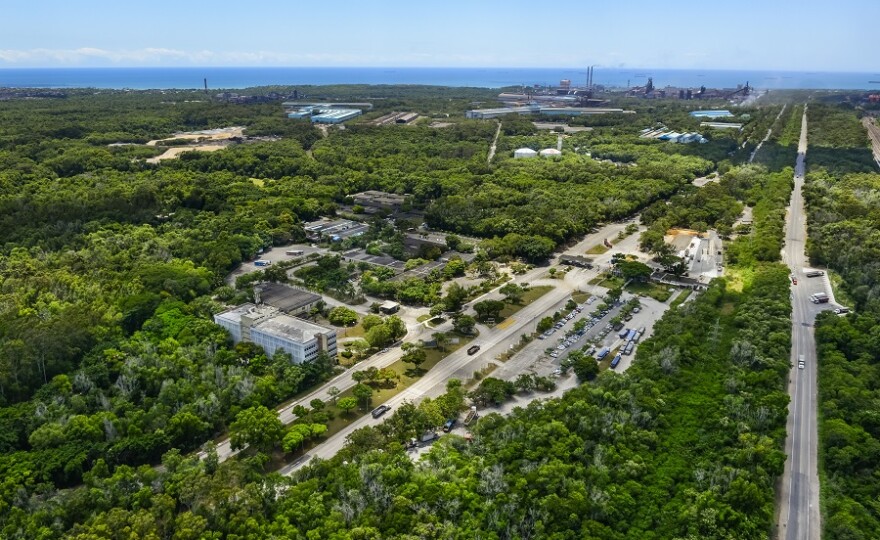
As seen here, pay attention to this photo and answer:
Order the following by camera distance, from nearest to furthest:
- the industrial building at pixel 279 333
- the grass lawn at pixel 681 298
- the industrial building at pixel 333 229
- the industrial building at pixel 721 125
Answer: the industrial building at pixel 279 333, the grass lawn at pixel 681 298, the industrial building at pixel 333 229, the industrial building at pixel 721 125

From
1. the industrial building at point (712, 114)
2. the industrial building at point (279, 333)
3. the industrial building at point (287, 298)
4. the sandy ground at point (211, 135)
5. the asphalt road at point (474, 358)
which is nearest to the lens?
the asphalt road at point (474, 358)

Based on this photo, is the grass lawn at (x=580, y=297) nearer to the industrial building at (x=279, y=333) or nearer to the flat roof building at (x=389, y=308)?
the flat roof building at (x=389, y=308)

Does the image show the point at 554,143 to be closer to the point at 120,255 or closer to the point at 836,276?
the point at 836,276

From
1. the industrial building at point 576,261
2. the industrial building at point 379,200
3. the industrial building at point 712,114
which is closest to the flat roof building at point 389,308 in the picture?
the industrial building at point 576,261

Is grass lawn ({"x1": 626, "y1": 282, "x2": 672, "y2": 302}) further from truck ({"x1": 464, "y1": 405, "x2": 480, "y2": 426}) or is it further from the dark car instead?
the dark car

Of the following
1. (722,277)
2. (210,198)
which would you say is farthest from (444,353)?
(210,198)

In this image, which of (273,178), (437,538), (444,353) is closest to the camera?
(437,538)
